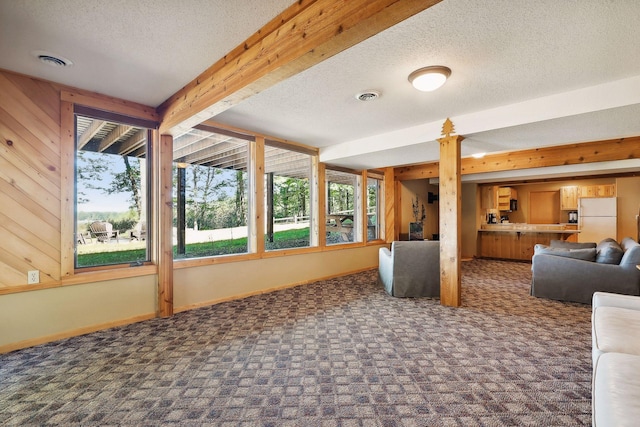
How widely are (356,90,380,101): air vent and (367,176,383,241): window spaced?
12.1ft

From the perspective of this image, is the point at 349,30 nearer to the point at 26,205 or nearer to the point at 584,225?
the point at 26,205

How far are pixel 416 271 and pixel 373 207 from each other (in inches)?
119

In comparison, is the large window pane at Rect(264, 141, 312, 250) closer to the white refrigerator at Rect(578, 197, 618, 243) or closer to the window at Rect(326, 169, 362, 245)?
the window at Rect(326, 169, 362, 245)

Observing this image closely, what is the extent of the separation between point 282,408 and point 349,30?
2.15 metres

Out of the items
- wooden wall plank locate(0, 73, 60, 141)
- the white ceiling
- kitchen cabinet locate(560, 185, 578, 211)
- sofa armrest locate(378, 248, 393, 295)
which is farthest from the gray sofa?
wooden wall plank locate(0, 73, 60, 141)

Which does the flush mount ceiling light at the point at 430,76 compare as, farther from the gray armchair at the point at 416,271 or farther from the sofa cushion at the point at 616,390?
the gray armchair at the point at 416,271

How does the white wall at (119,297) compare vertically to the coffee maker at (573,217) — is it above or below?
below

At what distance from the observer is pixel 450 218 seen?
3.76 metres

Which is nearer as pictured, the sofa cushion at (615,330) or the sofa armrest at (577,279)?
the sofa cushion at (615,330)

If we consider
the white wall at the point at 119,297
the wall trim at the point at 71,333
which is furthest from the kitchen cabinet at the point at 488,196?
the wall trim at the point at 71,333

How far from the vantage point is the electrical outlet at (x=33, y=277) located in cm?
265

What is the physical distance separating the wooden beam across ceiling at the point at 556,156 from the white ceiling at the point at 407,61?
54.1 inches

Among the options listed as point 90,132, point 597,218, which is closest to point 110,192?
point 90,132

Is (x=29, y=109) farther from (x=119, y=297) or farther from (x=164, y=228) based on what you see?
(x=119, y=297)
